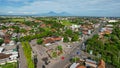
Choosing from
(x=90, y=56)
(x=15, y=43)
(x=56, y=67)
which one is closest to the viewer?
(x=56, y=67)

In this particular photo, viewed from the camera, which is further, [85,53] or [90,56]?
[85,53]

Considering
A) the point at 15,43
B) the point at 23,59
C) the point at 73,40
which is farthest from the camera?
the point at 73,40

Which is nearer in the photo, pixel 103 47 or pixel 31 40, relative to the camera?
pixel 103 47

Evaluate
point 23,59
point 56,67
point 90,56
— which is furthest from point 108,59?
point 23,59

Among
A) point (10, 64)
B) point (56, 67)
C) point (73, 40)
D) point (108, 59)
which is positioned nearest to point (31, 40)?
point (73, 40)

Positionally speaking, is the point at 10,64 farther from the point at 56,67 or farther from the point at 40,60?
the point at 56,67

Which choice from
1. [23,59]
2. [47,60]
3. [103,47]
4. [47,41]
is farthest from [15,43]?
[103,47]

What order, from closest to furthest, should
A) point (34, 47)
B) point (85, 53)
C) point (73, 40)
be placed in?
1. point (85, 53)
2. point (34, 47)
3. point (73, 40)

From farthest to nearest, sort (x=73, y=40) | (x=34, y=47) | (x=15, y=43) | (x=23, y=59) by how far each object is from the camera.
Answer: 1. (x=73, y=40)
2. (x=15, y=43)
3. (x=34, y=47)
4. (x=23, y=59)

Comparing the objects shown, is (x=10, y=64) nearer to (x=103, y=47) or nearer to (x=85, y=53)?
(x=85, y=53)
